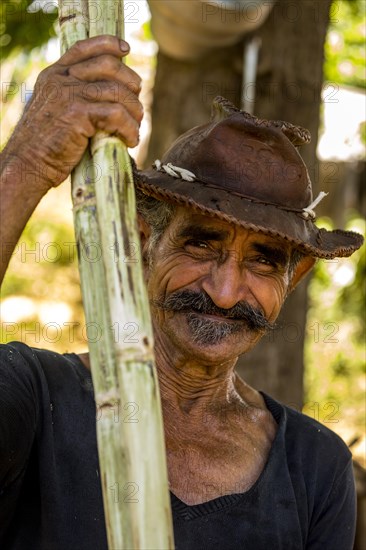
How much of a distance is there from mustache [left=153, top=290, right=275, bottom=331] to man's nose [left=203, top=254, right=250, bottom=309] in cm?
2

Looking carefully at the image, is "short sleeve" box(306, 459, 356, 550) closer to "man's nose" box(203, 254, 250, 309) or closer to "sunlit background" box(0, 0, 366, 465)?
"man's nose" box(203, 254, 250, 309)

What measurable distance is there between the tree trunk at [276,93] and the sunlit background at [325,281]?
79.8 inches

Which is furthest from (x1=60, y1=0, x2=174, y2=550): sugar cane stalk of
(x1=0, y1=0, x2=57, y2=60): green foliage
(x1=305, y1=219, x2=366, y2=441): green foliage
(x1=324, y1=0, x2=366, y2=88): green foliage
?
(x1=305, y1=219, x2=366, y2=441): green foliage

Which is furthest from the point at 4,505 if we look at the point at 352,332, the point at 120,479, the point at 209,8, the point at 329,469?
the point at 352,332

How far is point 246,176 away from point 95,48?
0.82 m

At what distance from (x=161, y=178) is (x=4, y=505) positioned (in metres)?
1.00

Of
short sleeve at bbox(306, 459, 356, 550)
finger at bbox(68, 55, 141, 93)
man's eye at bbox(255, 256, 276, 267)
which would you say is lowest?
short sleeve at bbox(306, 459, 356, 550)

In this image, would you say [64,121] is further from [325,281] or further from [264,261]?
[325,281]

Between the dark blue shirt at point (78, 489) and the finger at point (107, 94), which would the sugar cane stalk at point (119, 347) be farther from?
the dark blue shirt at point (78, 489)

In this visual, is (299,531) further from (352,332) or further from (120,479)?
(352,332)

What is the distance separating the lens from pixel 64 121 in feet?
5.64

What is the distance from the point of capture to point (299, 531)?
2.43 metres

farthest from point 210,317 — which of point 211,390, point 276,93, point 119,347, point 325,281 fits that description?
point 325,281

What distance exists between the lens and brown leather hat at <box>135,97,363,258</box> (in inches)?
92.5
